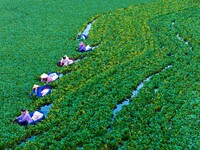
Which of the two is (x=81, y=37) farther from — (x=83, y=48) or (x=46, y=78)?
(x=46, y=78)

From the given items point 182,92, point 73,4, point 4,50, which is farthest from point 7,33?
point 182,92

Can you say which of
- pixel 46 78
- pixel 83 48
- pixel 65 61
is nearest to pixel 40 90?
pixel 46 78

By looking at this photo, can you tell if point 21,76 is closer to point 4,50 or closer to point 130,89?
point 4,50

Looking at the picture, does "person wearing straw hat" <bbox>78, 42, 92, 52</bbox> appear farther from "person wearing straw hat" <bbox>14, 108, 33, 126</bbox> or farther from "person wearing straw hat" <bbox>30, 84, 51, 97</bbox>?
"person wearing straw hat" <bbox>14, 108, 33, 126</bbox>

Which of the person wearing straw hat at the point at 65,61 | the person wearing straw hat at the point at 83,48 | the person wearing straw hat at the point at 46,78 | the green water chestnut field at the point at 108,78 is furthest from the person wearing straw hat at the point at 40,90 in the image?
the person wearing straw hat at the point at 83,48

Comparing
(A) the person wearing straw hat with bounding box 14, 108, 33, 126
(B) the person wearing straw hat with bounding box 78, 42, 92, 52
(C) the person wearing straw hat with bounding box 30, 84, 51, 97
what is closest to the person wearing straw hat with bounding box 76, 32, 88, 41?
(B) the person wearing straw hat with bounding box 78, 42, 92, 52

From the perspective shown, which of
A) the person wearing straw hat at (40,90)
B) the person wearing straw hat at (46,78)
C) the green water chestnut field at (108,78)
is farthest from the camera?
the person wearing straw hat at (46,78)

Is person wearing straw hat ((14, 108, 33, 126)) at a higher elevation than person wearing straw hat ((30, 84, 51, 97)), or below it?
below

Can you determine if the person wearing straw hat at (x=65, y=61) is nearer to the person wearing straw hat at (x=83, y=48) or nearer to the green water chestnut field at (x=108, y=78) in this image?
the green water chestnut field at (x=108, y=78)
